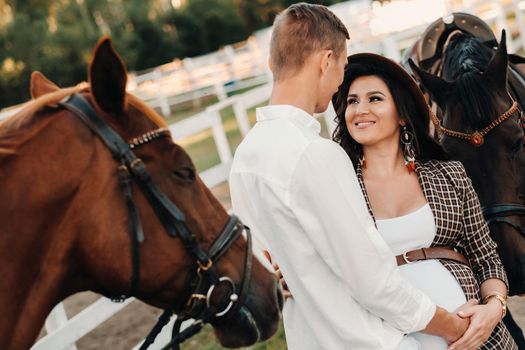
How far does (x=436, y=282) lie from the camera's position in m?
2.22

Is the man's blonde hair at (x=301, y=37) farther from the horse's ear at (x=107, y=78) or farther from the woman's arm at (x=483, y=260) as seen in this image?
the woman's arm at (x=483, y=260)

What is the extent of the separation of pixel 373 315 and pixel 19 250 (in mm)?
1109

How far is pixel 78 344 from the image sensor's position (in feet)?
16.6

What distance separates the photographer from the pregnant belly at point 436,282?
2.19 metres

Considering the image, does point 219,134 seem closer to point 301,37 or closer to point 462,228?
point 462,228

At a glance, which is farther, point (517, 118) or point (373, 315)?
point (517, 118)

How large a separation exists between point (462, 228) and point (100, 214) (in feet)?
4.72

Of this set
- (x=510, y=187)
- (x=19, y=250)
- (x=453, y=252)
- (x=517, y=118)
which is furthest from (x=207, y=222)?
(x=517, y=118)

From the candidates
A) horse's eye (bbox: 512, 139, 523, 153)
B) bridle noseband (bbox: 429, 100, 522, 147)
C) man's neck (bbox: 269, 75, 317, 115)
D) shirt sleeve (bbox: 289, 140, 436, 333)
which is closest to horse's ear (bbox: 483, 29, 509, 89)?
bridle noseband (bbox: 429, 100, 522, 147)

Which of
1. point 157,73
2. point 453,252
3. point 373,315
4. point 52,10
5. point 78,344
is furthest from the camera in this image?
point 52,10

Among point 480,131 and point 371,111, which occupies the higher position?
point 371,111

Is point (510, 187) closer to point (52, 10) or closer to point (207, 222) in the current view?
point (207, 222)

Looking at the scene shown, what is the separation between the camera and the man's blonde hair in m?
1.92

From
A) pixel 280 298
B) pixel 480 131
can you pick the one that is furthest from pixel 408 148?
pixel 280 298
